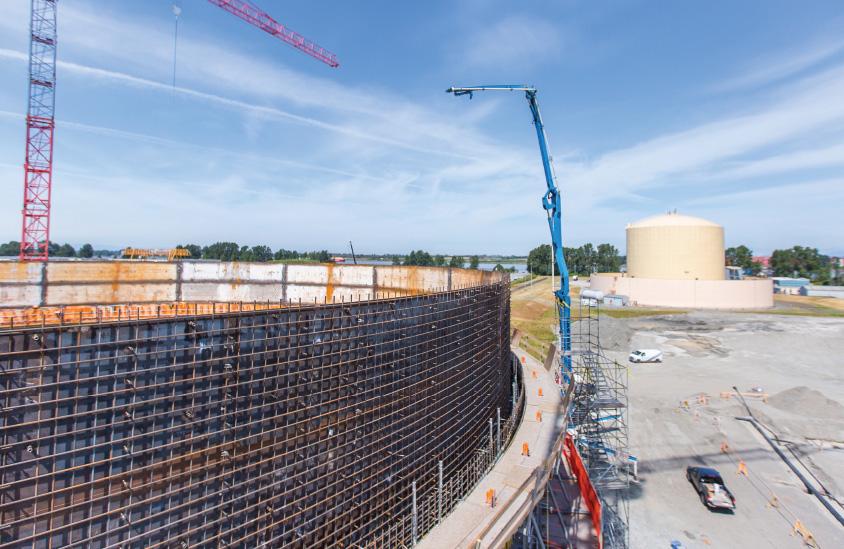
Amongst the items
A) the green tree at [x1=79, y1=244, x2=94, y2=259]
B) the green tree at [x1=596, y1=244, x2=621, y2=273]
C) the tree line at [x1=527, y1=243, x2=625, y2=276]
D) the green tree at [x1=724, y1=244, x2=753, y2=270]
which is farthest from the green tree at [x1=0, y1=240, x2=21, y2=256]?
the green tree at [x1=724, y1=244, x2=753, y2=270]

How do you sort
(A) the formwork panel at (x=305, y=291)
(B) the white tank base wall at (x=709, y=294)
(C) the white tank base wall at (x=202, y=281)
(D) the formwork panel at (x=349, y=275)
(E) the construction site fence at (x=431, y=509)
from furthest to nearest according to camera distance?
(B) the white tank base wall at (x=709, y=294) < (D) the formwork panel at (x=349, y=275) < (A) the formwork panel at (x=305, y=291) < (C) the white tank base wall at (x=202, y=281) < (E) the construction site fence at (x=431, y=509)

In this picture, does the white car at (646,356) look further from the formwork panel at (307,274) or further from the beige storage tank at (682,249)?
the beige storage tank at (682,249)

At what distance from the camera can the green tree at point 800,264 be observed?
11141 centimetres

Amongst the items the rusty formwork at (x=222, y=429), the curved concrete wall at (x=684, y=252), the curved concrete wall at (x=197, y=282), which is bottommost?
the rusty formwork at (x=222, y=429)

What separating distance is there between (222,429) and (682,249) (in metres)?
75.0

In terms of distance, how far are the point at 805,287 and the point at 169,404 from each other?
117049 millimetres

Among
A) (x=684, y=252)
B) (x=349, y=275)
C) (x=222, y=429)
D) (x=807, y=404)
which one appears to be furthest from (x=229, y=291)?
(x=684, y=252)

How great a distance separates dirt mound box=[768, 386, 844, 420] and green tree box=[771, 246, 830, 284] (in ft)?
358

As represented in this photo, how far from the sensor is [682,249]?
67062 millimetres

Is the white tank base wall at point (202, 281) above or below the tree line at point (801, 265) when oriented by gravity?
below

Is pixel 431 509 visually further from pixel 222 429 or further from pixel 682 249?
pixel 682 249

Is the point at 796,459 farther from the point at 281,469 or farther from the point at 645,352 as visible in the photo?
the point at 281,469

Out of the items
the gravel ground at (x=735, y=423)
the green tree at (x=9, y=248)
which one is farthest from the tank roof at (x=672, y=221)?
the green tree at (x=9, y=248)

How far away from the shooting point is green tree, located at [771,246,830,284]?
111406mm
